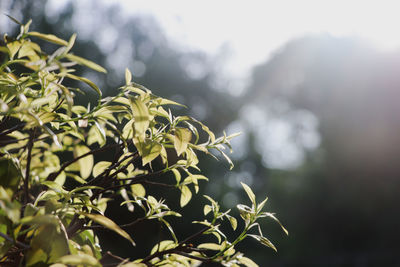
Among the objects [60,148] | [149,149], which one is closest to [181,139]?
[149,149]

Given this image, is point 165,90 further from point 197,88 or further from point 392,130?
point 392,130

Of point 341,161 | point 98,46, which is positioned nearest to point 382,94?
point 341,161

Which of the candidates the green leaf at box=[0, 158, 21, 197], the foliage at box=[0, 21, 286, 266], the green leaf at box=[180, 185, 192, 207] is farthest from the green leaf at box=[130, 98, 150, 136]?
the green leaf at box=[180, 185, 192, 207]

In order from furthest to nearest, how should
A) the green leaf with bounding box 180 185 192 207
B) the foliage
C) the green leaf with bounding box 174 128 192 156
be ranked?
the green leaf with bounding box 180 185 192 207
the green leaf with bounding box 174 128 192 156
the foliage

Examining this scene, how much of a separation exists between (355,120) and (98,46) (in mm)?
7347

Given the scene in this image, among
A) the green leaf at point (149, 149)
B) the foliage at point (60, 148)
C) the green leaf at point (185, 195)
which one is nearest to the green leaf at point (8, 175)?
the foliage at point (60, 148)

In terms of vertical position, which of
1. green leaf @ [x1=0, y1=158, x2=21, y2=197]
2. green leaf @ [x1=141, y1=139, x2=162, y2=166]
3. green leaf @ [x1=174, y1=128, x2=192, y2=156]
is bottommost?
green leaf @ [x1=0, y1=158, x2=21, y2=197]

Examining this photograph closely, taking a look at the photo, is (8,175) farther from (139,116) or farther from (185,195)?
(185,195)

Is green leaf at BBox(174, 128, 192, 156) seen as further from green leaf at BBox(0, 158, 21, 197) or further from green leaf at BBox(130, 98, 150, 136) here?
green leaf at BBox(0, 158, 21, 197)

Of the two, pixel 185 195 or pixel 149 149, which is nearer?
pixel 149 149

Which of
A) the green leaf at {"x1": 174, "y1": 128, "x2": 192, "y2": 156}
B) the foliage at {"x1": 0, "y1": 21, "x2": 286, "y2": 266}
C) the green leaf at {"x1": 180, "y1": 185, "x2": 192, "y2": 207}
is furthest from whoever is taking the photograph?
the green leaf at {"x1": 180, "y1": 185, "x2": 192, "y2": 207}

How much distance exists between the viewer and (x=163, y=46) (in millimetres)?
10367

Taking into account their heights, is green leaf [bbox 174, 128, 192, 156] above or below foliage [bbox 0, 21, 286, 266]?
above

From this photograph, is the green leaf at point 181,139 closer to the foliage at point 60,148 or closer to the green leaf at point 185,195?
the foliage at point 60,148
